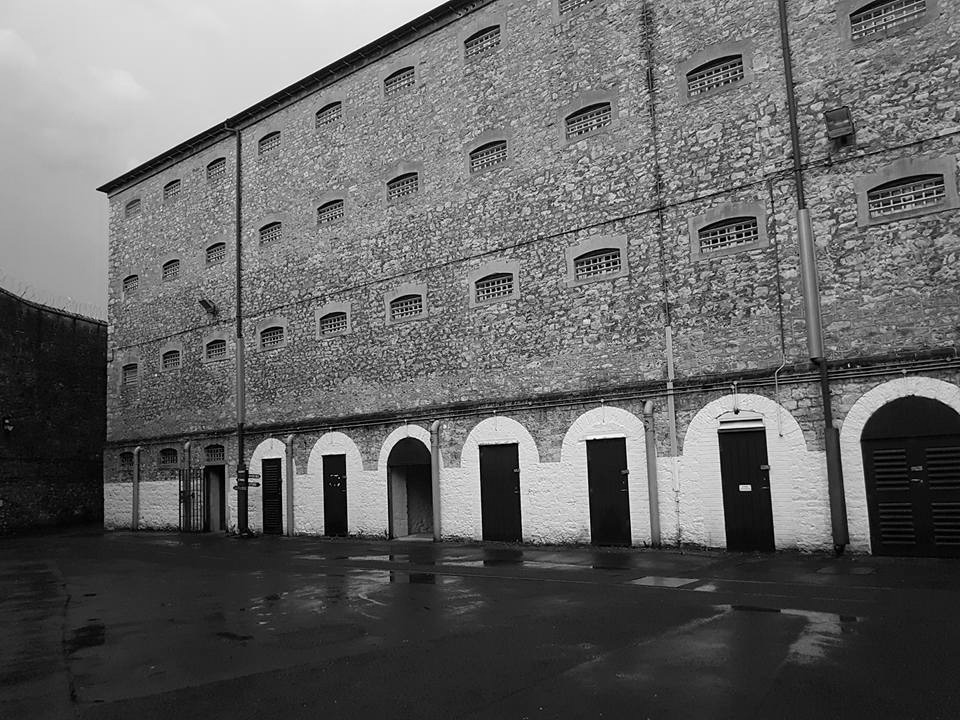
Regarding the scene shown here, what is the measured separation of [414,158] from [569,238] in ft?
17.2

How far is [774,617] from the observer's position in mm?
7637

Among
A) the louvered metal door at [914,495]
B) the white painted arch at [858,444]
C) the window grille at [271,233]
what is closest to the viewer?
the louvered metal door at [914,495]

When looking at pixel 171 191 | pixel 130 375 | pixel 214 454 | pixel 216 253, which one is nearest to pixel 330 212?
pixel 216 253

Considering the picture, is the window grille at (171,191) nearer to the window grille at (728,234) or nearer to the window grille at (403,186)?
the window grille at (403,186)

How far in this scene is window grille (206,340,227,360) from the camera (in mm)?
23203

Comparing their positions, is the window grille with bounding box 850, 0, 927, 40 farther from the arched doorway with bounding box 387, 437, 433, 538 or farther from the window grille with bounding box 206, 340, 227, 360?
the window grille with bounding box 206, 340, 227, 360

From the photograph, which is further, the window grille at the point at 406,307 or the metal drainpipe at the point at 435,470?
the window grille at the point at 406,307

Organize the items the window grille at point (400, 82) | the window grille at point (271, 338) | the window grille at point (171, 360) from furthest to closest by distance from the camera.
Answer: the window grille at point (171, 360) < the window grille at point (271, 338) < the window grille at point (400, 82)

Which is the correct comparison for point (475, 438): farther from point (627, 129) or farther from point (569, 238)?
point (627, 129)

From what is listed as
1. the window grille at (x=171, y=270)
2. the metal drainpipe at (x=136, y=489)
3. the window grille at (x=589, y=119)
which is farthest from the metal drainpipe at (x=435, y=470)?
the metal drainpipe at (x=136, y=489)

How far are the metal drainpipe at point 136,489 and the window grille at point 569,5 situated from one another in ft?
63.6

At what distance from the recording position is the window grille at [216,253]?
23594 mm

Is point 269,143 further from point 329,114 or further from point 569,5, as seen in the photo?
point 569,5

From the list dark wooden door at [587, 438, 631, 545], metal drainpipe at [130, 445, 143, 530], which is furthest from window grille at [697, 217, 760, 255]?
metal drainpipe at [130, 445, 143, 530]
